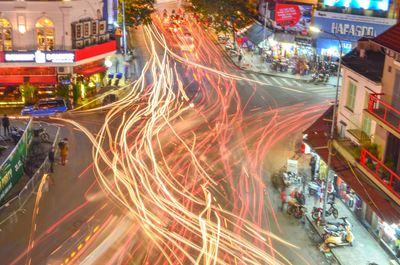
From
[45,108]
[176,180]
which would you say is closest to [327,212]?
[176,180]

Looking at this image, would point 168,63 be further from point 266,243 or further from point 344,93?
point 266,243

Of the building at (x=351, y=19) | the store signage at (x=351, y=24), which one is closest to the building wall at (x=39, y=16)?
the store signage at (x=351, y=24)

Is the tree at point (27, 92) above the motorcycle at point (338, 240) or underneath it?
above

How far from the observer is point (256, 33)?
81.4m

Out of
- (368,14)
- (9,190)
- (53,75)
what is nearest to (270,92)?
(368,14)

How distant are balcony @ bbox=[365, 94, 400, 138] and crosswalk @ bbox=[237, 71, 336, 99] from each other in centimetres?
3031

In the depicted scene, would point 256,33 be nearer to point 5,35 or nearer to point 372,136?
point 5,35

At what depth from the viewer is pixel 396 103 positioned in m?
31.7

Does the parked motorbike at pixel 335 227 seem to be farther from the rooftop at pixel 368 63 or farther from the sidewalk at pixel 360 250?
the rooftop at pixel 368 63

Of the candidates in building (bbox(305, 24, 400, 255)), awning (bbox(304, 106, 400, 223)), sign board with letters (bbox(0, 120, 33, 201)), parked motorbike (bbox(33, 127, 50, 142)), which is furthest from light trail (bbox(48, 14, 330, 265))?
building (bbox(305, 24, 400, 255))

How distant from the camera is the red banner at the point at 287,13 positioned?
241 ft

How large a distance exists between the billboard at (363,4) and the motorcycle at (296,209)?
35.4 metres

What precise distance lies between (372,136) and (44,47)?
35.2 meters

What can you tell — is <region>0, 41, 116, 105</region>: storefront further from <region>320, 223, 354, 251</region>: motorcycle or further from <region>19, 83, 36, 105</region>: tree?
<region>320, 223, 354, 251</region>: motorcycle
